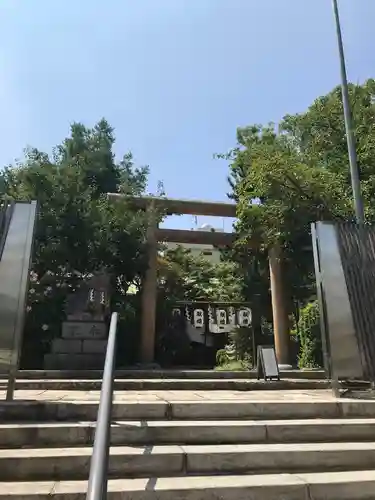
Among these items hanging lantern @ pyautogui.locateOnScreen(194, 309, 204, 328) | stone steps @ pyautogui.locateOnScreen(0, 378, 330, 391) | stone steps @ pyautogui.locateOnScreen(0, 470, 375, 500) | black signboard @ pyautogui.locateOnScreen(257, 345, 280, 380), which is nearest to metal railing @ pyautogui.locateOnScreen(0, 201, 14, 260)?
stone steps @ pyautogui.locateOnScreen(0, 378, 330, 391)

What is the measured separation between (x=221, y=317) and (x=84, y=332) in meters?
5.75

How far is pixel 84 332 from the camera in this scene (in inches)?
523

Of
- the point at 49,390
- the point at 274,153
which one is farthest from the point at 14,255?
the point at 274,153

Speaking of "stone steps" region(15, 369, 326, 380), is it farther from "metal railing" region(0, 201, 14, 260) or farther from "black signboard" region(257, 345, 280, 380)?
"metal railing" region(0, 201, 14, 260)

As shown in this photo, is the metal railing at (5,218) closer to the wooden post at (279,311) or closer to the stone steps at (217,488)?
the stone steps at (217,488)

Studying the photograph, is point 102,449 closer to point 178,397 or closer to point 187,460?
point 187,460

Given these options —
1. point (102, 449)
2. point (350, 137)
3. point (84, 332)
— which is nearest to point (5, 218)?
point (102, 449)

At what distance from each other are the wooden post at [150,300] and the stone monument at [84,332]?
159 centimetres

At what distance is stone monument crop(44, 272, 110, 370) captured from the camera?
12859mm

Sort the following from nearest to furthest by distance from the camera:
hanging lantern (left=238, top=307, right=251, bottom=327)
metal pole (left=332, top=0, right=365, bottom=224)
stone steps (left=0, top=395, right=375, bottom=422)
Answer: stone steps (left=0, top=395, right=375, bottom=422) → metal pole (left=332, top=0, right=365, bottom=224) → hanging lantern (left=238, top=307, right=251, bottom=327)

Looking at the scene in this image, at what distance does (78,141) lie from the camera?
2820 cm

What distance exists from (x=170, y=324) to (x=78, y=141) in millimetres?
15601

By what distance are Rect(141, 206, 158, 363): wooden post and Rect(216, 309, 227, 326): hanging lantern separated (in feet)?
9.30

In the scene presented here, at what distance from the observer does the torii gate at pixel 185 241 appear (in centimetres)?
1485
